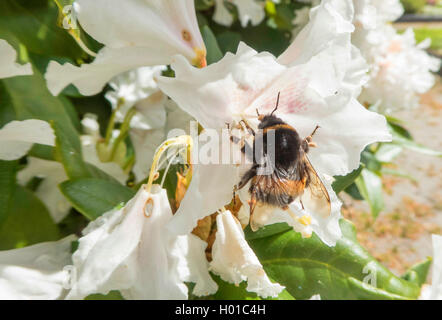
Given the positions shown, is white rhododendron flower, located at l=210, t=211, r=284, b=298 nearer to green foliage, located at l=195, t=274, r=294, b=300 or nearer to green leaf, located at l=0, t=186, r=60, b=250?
green foliage, located at l=195, t=274, r=294, b=300

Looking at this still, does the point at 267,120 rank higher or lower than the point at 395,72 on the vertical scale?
higher

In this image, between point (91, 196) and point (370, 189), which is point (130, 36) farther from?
point (370, 189)

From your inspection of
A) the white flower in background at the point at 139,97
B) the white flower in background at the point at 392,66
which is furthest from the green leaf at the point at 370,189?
the white flower in background at the point at 139,97

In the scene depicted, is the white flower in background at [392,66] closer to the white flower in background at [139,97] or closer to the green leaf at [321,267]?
the white flower in background at [139,97]

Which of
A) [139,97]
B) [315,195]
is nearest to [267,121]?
[315,195]

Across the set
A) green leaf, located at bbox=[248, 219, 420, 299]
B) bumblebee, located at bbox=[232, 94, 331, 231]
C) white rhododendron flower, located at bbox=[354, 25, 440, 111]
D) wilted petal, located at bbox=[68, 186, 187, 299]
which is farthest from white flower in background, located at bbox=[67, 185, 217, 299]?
white rhododendron flower, located at bbox=[354, 25, 440, 111]
